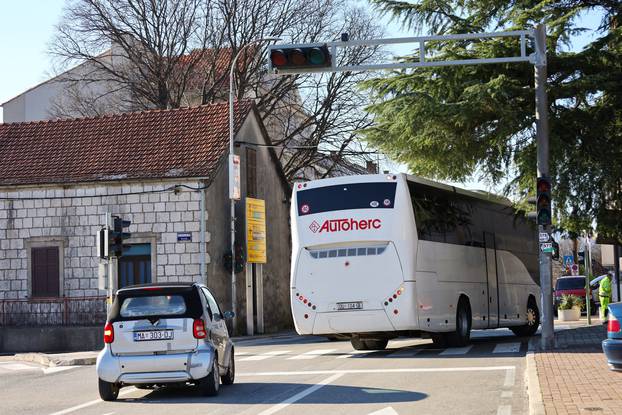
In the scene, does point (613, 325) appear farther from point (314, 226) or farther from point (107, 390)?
point (314, 226)

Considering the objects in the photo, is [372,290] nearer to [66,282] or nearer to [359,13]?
[66,282]

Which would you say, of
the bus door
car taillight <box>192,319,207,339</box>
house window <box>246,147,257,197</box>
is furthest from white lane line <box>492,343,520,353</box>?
house window <box>246,147,257,197</box>

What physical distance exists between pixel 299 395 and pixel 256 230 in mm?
25947

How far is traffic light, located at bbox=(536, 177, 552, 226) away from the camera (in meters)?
21.3

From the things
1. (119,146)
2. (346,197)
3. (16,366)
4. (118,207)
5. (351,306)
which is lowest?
(16,366)

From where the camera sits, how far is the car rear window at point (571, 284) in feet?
175

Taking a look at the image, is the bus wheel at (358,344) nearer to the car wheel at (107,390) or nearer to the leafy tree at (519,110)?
the leafy tree at (519,110)

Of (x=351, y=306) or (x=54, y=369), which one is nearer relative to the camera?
(x=351, y=306)

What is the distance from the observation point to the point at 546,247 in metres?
21.6

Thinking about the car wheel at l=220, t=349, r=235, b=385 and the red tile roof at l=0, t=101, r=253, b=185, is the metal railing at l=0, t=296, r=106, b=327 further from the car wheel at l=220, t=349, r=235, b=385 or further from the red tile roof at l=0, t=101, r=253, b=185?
the car wheel at l=220, t=349, r=235, b=385

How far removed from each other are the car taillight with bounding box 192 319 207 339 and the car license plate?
32 cm

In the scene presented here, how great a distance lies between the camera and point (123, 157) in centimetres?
3881

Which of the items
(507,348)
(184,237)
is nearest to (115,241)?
(507,348)

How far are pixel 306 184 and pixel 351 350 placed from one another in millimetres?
4675
